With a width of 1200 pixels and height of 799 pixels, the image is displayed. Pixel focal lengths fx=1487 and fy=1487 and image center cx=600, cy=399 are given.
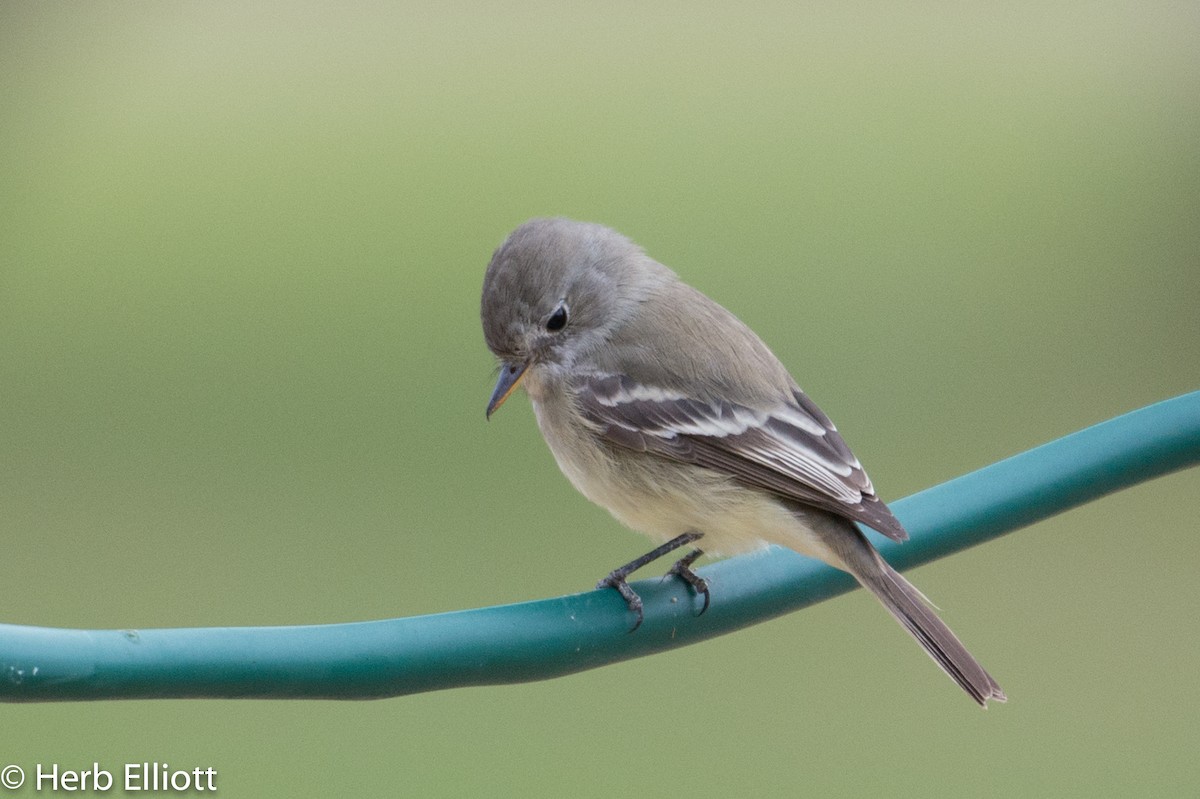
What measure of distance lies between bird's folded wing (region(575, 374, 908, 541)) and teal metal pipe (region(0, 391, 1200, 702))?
221 millimetres

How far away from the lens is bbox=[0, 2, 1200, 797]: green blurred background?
5.84 m

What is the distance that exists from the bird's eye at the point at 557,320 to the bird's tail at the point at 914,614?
948 mm

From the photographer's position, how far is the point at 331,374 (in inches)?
310

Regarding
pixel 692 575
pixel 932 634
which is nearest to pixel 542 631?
pixel 692 575

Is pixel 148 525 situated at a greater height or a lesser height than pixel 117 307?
lesser

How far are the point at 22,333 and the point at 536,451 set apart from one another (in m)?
3.02

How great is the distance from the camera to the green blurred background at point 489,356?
5.84m

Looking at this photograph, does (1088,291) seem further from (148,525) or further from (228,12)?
(228,12)

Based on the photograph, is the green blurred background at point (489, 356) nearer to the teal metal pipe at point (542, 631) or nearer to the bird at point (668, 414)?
the bird at point (668, 414)

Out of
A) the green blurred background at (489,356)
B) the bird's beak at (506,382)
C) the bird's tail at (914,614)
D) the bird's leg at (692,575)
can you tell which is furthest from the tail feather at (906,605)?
the green blurred background at (489,356)

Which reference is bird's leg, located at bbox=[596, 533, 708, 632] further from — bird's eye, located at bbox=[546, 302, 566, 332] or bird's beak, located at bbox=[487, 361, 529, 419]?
bird's eye, located at bbox=[546, 302, 566, 332]

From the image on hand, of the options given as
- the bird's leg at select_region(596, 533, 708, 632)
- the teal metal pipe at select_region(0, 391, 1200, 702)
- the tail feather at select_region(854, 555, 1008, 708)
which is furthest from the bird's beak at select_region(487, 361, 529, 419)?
the tail feather at select_region(854, 555, 1008, 708)

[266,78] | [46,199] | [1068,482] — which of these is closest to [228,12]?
[266,78]

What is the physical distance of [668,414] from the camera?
11.2 ft
